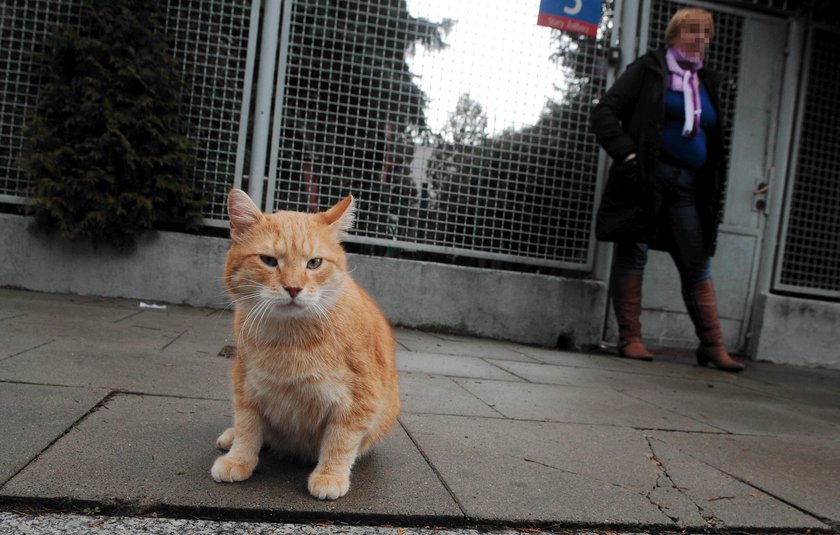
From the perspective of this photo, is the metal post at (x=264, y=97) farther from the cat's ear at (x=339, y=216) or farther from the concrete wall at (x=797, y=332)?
the concrete wall at (x=797, y=332)

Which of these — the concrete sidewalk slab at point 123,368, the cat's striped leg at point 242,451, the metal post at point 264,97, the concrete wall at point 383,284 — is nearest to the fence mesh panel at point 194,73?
the metal post at point 264,97

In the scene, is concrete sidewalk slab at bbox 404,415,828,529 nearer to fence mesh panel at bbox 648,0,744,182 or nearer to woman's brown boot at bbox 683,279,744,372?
woman's brown boot at bbox 683,279,744,372

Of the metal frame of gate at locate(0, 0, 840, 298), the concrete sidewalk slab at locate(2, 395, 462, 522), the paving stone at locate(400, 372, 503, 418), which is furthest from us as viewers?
the metal frame of gate at locate(0, 0, 840, 298)

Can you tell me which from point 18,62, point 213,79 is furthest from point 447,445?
point 18,62

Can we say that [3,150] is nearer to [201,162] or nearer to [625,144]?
[201,162]

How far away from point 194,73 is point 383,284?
2.47 m

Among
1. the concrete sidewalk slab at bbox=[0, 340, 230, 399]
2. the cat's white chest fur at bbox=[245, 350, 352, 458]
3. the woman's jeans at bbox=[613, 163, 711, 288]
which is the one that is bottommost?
the concrete sidewalk slab at bbox=[0, 340, 230, 399]

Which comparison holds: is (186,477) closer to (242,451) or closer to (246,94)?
(242,451)

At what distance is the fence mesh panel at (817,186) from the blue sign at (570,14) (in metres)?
2.45

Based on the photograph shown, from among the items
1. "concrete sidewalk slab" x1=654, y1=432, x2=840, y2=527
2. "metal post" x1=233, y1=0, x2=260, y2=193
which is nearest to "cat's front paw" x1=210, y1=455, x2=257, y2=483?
"concrete sidewalk slab" x1=654, y1=432, x2=840, y2=527

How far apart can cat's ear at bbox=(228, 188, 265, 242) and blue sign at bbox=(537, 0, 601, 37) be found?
448 centimetres

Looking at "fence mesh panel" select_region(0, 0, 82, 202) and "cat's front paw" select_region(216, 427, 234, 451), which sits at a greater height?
"fence mesh panel" select_region(0, 0, 82, 202)

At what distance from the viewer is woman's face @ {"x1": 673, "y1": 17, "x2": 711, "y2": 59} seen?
4537 millimetres

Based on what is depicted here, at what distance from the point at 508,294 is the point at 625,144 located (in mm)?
1666
